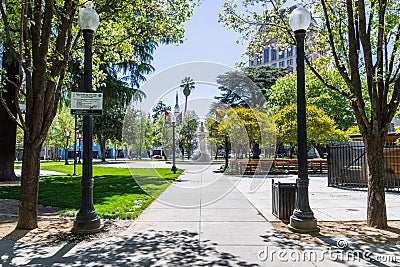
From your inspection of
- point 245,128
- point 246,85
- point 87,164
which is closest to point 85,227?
point 87,164

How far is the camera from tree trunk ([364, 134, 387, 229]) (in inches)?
269

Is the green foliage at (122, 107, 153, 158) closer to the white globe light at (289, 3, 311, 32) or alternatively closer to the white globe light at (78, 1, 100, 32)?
the white globe light at (78, 1, 100, 32)

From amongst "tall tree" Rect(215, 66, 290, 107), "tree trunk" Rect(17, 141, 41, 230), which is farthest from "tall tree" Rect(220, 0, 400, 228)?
"tall tree" Rect(215, 66, 290, 107)

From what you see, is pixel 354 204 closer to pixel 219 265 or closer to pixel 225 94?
pixel 219 265

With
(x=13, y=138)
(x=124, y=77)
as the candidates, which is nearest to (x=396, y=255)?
(x=13, y=138)

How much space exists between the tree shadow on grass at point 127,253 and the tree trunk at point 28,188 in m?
1.08

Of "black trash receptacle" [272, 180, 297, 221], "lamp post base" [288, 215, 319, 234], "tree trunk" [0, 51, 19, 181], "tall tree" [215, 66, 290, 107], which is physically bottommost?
→ "lamp post base" [288, 215, 319, 234]

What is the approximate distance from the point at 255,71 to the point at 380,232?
45669mm

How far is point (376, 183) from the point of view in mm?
6906

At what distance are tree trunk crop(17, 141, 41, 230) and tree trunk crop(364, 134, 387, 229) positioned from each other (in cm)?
692

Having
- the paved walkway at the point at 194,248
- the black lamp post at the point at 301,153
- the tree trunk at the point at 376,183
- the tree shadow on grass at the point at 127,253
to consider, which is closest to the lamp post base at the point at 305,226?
the black lamp post at the point at 301,153

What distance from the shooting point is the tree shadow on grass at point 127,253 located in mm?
4855

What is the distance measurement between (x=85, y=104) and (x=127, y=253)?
3.16 m

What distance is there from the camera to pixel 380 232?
6.54 metres
